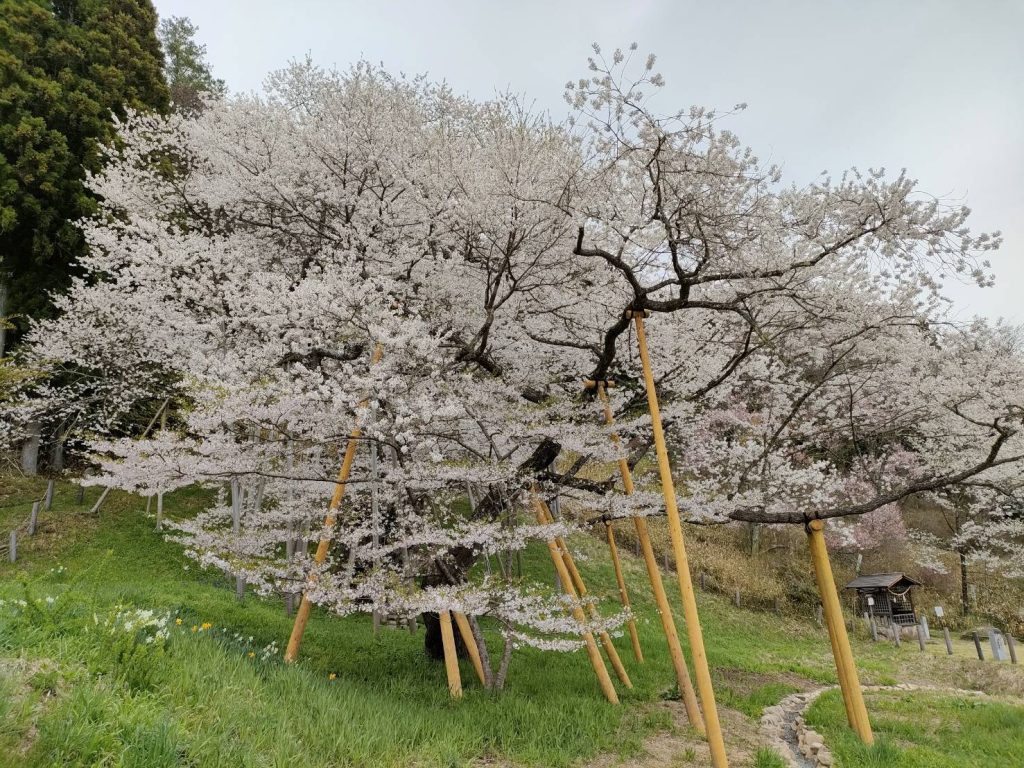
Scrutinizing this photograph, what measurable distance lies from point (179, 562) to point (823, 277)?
46.9 ft

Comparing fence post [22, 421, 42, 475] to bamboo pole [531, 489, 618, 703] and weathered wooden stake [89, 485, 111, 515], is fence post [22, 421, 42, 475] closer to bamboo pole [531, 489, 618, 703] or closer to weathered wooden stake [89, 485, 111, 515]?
weathered wooden stake [89, 485, 111, 515]

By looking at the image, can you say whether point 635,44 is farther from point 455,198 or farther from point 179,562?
point 179,562

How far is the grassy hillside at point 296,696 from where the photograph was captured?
2.79m

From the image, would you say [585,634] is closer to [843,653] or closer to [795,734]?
[843,653]

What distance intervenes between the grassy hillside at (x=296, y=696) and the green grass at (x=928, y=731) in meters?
0.83

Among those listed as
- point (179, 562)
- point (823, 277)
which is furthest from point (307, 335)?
point (179, 562)

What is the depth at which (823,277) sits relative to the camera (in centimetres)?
793

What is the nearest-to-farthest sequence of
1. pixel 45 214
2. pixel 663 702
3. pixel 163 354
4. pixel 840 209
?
pixel 840 209 → pixel 663 702 → pixel 163 354 → pixel 45 214

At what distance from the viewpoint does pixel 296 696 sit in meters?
4.31

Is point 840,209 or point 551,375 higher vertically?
point 840,209

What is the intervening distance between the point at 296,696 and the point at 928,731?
6898mm

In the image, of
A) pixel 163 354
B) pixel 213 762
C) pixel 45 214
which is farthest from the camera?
pixel 45 214

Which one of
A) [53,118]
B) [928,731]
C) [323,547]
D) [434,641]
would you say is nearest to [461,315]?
[323,547]

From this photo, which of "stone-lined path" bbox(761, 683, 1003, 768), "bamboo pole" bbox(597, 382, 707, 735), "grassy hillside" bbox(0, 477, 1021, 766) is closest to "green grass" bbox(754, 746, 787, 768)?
"grassy hillside" bbox(0, 477, 1021, 766)
